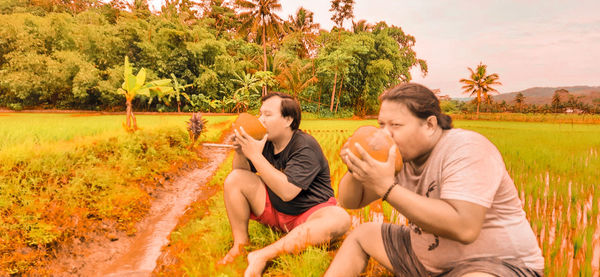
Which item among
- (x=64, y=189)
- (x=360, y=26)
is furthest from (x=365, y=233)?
(x=360, y=26)

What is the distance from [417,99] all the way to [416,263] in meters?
0.70

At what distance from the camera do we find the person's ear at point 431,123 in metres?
1.03

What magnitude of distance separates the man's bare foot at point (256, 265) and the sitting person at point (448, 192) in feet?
2.57

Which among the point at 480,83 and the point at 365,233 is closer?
the point at 365,233

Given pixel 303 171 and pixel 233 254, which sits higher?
pixel 303 171

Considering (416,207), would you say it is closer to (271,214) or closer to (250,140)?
(250,140)

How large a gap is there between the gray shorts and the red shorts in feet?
1.69

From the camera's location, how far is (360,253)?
1.35 metres

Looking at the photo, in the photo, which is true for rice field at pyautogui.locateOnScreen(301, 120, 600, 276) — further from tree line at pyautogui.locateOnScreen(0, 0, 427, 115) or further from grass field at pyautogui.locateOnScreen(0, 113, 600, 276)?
tree line at pyautogui.locateOnScreen(0, 0, 427, 115)

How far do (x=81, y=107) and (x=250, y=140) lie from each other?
48.6 feet

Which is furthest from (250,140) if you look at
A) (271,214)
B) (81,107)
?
(81,107)

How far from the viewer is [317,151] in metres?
1.76

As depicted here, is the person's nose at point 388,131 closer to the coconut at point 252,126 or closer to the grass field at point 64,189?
the coconut at point 252,126

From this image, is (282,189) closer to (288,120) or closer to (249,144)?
(249,144)
